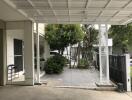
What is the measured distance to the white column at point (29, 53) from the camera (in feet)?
42.1

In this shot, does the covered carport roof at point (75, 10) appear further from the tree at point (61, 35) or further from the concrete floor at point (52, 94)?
the tree at point (61, 35)

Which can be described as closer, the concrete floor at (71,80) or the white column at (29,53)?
the white column at (29,53)

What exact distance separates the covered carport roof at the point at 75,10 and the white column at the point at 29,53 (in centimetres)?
61

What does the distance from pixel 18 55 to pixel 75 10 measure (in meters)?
7.47

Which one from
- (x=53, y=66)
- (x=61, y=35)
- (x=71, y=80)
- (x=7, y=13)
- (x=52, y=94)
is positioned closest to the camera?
(x=52, y=94)

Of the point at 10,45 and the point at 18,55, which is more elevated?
the point at 10,45

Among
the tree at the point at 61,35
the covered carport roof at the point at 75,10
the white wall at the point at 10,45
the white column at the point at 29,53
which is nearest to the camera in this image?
the covered carport roof at the point at 75,10

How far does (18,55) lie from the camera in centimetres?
1680

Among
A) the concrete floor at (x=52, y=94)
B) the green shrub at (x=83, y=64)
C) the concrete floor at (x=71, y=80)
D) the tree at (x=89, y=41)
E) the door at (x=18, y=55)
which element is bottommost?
the concrete floor at (x=52, y=94)

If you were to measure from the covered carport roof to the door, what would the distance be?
4025 mm

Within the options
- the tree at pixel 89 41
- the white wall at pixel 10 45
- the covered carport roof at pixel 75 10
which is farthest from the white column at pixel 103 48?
the tree at pixel 89 41

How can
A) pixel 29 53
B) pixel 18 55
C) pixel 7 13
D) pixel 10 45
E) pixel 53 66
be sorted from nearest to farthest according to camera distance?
pixel 7 13, pixel 29 53, pixel 10 45, pixel 18 55, pixel 53 66

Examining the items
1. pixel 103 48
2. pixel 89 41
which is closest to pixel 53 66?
pixel 103 48

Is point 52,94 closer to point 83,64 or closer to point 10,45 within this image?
point 10,45
